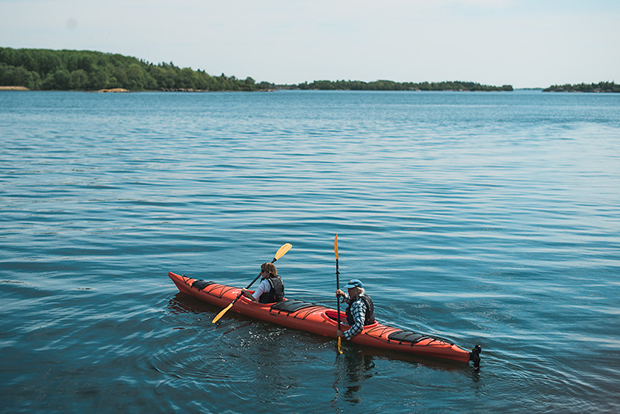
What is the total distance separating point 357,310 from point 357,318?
0.13 m

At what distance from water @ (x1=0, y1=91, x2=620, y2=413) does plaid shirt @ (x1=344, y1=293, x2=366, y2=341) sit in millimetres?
288

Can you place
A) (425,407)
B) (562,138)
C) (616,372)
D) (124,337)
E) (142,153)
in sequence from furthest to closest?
(562,138) < (142,153) < (124,337) < (616,372) < (425,407)

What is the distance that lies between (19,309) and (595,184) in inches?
906

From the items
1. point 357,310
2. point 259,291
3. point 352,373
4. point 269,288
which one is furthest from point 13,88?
point 352,373

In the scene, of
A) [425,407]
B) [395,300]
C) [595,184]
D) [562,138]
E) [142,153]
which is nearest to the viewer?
[425,407]

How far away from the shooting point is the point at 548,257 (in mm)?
14602

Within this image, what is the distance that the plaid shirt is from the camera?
9555 mm

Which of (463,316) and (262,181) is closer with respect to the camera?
(463,316)

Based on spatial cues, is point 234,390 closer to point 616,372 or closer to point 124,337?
point 124,337

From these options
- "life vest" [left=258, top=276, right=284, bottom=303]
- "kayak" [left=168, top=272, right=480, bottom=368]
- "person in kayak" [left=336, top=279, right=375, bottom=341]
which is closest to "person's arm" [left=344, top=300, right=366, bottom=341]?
"person in kayak" [left=336, top=279, right=375, bottom=341]

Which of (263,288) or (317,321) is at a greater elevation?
(263,288)

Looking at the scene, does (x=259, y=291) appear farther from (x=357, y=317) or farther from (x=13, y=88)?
(x=13, y=88)

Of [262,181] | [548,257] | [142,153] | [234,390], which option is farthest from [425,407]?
[142,153]

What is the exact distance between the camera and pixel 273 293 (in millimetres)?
10820
